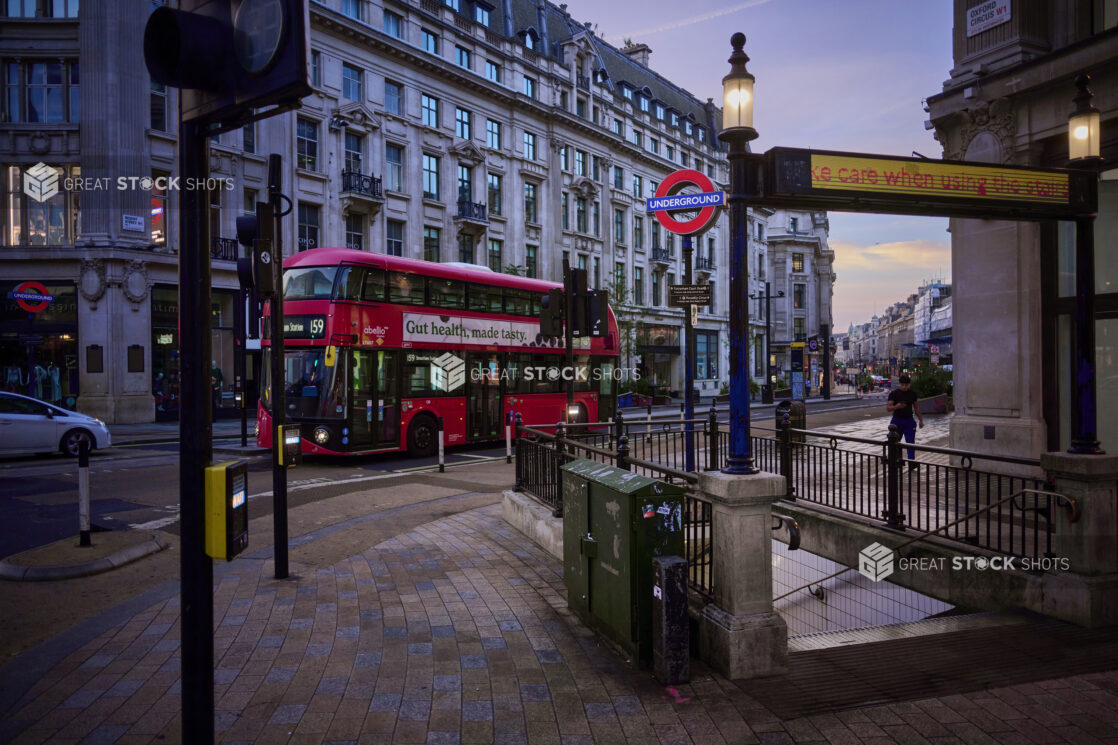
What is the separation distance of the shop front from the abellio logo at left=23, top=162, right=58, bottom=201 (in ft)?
10.00

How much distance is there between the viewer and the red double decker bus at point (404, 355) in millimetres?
15078

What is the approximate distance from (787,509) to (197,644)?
757 cm

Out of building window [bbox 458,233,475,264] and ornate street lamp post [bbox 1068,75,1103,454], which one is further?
building window [bbox 458,233,475,264]

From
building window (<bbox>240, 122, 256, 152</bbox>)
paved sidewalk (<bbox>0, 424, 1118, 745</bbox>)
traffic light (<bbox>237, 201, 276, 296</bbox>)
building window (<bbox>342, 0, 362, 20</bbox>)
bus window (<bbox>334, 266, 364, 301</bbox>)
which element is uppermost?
building window (<bbox>342, 0, 362, 20</bbox>)

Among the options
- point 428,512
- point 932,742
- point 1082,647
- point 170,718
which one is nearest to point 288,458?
point 170,718

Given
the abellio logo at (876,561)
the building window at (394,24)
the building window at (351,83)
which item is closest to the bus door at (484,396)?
the abellio logo at (876,561)

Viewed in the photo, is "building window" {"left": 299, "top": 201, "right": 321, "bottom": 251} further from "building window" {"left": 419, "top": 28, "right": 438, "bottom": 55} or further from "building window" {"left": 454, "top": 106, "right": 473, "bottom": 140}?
"building window" {"left": 419, "top": 28, "right": 438, "bottom": 55}

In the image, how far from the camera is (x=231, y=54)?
296 centimetres

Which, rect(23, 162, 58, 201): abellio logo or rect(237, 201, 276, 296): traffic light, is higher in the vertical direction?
rect(23, 162, 58, 201): abellio logo

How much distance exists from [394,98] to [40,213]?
1593 centimetres

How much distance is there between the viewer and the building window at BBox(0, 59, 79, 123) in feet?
82.2

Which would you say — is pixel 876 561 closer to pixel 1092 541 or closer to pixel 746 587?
pixel 1092 541

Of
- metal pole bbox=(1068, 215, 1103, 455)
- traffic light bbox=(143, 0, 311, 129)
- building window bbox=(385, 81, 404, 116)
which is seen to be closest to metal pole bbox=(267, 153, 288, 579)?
traffic light bbox=(143, 0, 311, 129)

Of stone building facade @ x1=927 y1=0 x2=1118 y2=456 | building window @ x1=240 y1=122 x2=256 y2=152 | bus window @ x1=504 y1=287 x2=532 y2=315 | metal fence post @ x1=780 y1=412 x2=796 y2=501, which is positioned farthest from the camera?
building window @ x1=240 y1=122 x2=256 y2=152
